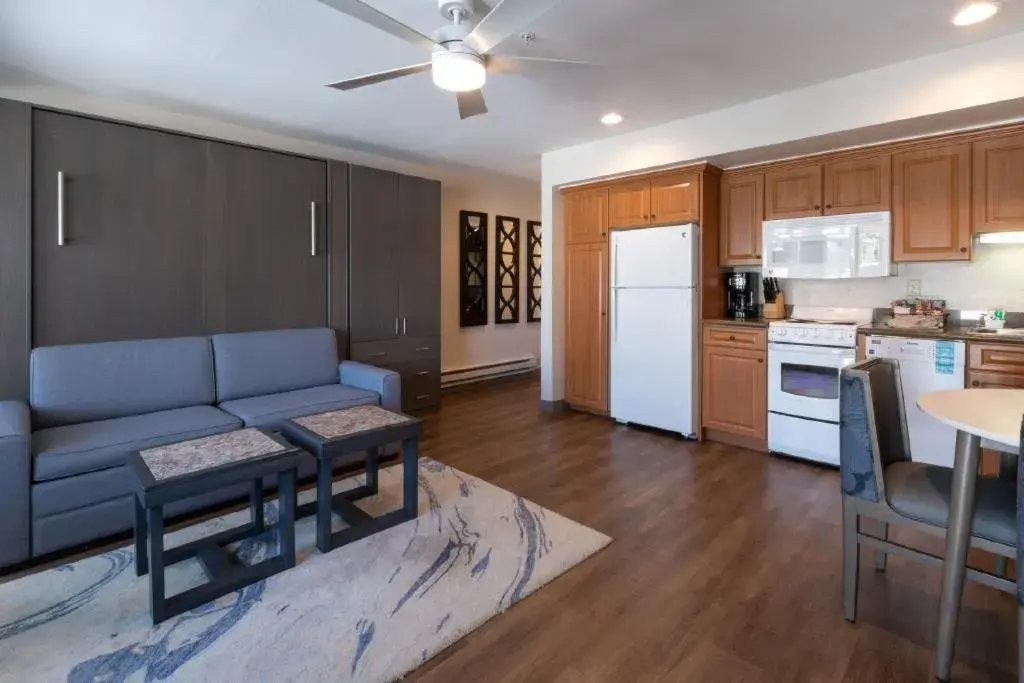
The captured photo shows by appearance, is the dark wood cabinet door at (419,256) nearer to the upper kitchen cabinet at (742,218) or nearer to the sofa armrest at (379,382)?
the sofa armrest at (379,382)

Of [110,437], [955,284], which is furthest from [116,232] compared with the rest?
[955,284]

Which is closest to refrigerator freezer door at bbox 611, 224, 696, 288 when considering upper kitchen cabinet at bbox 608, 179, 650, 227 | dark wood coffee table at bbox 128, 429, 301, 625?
upper kitchen cabinet at bbox 608, 179, 650, 227

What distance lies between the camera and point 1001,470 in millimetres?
1971

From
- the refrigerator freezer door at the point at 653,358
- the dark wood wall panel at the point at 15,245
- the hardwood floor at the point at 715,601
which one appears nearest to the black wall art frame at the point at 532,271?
the refrigerator freezer door at the point at 653,358

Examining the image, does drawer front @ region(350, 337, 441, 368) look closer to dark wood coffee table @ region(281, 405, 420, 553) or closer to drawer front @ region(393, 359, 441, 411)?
drawer front @ region(393, 359, 441, 411)

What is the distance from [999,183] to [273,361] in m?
4.70

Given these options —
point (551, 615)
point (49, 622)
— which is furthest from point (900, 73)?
point (49, 622)

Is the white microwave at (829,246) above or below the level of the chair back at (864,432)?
above

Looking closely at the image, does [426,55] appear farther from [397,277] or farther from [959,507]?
[959,507]

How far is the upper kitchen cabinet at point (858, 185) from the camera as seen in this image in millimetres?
3455

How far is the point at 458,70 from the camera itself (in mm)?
2309

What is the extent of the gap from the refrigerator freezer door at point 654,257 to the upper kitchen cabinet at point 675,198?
0.41 feet

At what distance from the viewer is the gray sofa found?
229cm

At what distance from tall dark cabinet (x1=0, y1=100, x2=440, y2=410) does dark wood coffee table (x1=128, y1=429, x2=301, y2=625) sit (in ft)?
5.18
